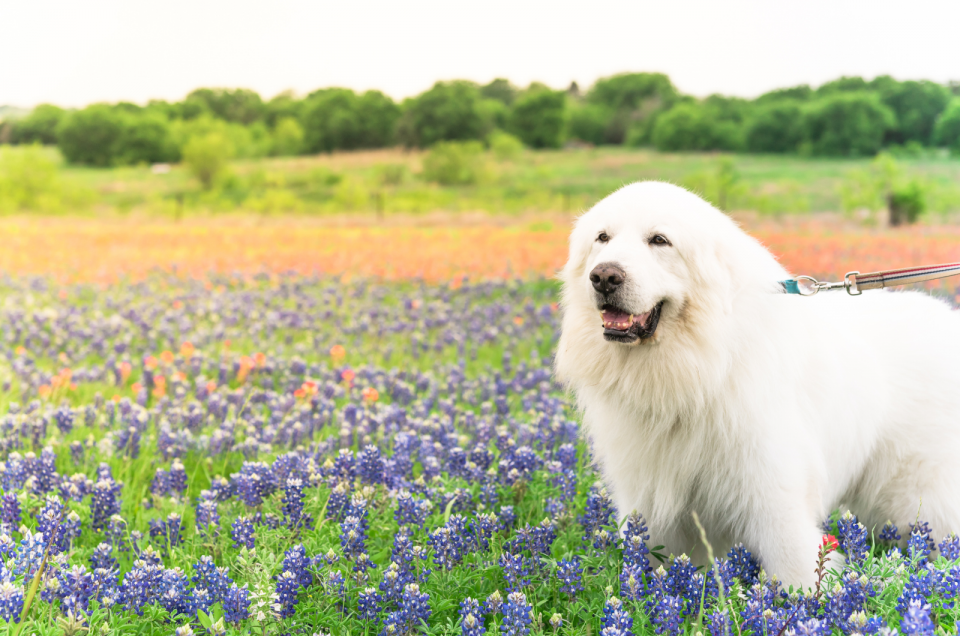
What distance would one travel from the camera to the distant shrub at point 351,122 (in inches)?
2292

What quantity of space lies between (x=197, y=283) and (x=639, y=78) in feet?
202

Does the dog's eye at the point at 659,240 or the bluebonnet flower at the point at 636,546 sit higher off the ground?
the dog's eye at the point at 659,240

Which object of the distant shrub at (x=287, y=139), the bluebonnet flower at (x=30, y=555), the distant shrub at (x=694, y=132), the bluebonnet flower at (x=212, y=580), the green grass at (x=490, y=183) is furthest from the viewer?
the distant shrub at (x=287, y=139)

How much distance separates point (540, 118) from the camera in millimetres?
59344

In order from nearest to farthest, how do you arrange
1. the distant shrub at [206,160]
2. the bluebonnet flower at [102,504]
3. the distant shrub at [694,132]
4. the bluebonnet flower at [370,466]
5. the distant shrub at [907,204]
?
the bluebonnet flower at [102,504]
the bluebonnet flower at [370,466]
the distant shrub at [907,204]
the distant shrub at [206,160]
the distant shrub at [694,132]

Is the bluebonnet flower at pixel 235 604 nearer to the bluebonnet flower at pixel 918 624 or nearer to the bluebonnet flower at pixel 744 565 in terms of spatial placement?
the bluebonnet flower at pixel 744 565

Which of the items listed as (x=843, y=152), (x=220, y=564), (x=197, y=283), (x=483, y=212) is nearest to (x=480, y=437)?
(x=220, y=564)

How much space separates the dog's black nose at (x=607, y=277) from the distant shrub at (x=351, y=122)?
56.7m

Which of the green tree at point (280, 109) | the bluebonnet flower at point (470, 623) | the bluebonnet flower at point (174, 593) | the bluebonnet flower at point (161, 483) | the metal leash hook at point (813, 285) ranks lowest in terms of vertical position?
the bluebonnet flower at point (161, 483)

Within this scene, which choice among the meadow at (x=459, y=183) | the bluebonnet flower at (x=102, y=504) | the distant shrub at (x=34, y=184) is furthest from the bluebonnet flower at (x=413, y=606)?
the distant shrub at (x=34, y=184)

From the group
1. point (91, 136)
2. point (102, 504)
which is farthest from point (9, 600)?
point (91, 136)

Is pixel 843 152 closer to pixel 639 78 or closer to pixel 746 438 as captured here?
pixel 639 78

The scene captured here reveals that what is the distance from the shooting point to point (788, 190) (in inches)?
1262

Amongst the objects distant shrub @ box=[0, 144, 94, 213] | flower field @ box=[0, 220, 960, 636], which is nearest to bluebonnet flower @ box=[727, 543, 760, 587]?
flower field @ box=[0, 220, 960, 636]
